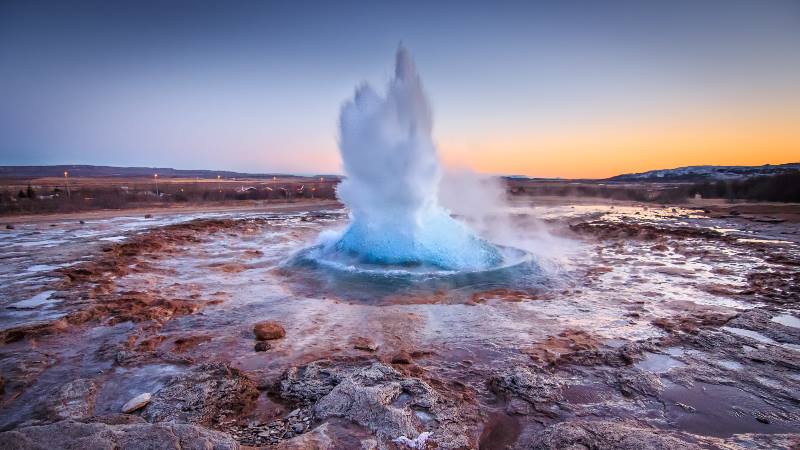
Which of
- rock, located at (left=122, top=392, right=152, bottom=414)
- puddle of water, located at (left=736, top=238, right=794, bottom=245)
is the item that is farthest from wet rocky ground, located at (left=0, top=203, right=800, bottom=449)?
puddle of water, located at (left=736, top=238, right=794, bottom=245)

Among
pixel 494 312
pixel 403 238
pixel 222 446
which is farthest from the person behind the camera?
pixel 403 238

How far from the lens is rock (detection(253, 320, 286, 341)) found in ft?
16.2

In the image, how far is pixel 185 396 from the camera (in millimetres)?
3357

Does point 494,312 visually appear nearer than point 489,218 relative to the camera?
Yes

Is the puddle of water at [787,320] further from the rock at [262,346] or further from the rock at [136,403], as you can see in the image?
the rock at [136,403]

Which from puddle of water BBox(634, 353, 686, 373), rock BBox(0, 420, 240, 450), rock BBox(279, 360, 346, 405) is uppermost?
rock BBox(0, 420, 240, 450)

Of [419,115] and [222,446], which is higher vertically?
[419,115]

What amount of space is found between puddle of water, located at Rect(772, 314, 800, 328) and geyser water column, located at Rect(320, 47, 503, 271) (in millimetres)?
4818

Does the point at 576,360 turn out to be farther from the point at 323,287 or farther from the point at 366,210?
the point at 366,210

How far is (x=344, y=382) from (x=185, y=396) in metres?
1.36

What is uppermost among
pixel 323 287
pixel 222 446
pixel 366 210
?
pixel 366 210

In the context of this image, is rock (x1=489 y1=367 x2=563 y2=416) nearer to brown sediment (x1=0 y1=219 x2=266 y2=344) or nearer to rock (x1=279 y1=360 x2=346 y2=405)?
rock (x1=279 y1=360 x2=346 y2=405)

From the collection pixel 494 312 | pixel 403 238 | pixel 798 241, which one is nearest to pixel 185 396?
pixel 494 312

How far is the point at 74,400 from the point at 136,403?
653 millimetres
